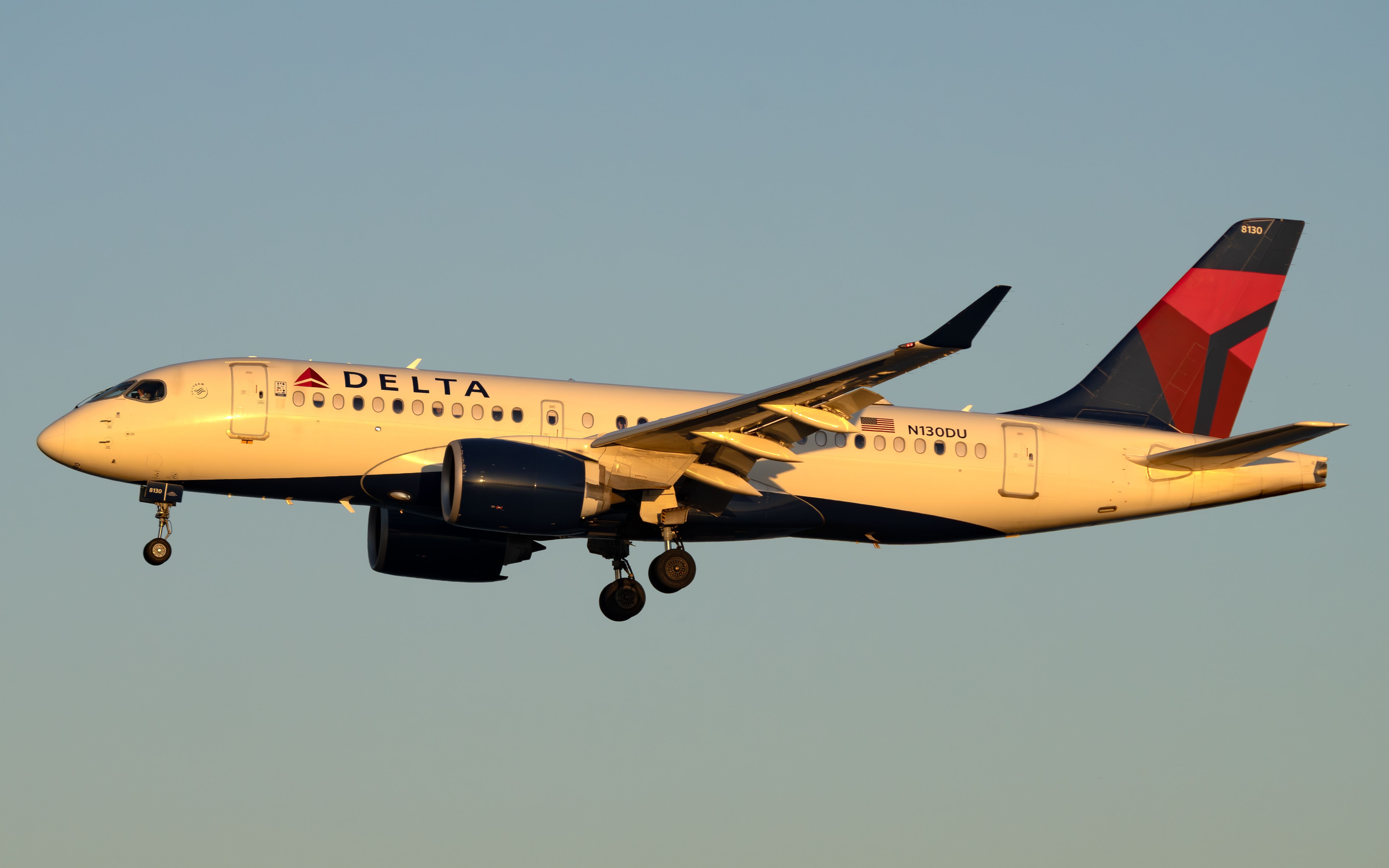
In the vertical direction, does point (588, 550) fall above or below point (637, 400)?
below

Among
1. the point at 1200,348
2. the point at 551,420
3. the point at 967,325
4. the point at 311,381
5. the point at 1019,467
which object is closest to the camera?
the point at 967,325

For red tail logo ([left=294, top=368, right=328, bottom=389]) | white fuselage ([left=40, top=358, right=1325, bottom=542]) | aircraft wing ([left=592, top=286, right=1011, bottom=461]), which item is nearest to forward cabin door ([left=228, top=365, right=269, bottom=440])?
white fuselage ([left=40, top=358, right=1325, bottom=542])

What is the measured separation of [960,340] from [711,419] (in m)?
5.88

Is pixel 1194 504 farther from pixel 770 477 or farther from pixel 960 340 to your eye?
pixel 960 340

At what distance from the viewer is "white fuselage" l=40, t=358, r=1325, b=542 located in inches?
1172

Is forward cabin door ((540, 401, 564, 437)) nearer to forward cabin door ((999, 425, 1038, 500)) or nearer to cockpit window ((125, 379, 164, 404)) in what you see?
cockpit window ((125, 379, 164, 404))

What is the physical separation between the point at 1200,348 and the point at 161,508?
904 inches

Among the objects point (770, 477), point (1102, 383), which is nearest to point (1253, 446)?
point (1102, 383)

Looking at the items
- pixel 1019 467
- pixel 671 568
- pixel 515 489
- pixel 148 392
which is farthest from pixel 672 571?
pixel 148 392

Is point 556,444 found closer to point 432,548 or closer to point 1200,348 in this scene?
point 432,548

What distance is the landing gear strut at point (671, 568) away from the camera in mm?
31406

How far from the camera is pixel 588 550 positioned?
34.1 meters

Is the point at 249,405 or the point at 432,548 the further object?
the point at 432,548

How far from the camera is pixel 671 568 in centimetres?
3144
